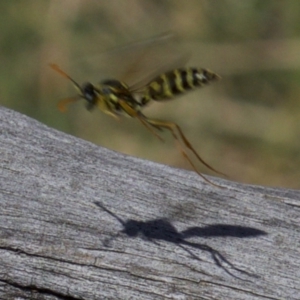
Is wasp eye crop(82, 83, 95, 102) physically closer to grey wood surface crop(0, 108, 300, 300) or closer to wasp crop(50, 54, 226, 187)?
wasp crop(50, 54, 226, 187)

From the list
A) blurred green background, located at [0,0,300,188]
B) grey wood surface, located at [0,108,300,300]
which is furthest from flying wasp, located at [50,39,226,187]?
blurred green background, located at [0,0,300,188]

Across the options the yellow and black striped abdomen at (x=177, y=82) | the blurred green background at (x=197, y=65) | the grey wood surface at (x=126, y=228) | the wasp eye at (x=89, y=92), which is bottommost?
the grey wood surface at (x=126, y=228)

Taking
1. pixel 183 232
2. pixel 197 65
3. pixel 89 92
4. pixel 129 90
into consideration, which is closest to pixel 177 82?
pixel 129 90

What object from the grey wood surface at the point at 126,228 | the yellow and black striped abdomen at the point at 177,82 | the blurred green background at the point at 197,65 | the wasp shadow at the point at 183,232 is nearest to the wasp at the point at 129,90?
the yellow and black striped abdomen at the point at 177,82

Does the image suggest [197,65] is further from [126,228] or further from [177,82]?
[126,228]

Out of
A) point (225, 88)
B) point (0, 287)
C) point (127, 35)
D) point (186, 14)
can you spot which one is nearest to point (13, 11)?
point (127, 35)

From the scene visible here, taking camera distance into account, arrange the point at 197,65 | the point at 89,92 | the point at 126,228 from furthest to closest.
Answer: the point at 197,65 → the point at 89,92 → the point at 126,228

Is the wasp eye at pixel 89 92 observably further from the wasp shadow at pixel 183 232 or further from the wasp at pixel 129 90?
the wasp shadow at pixel 183 232
